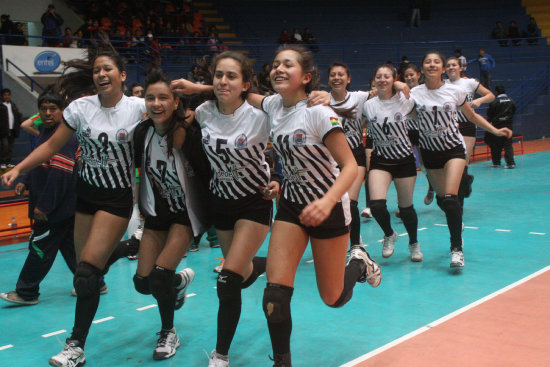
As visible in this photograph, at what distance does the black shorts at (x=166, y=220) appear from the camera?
429 centimetres

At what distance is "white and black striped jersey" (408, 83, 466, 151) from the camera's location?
655 centimetres

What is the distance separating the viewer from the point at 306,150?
377 centimetres

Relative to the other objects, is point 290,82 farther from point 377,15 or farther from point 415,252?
point 377,15

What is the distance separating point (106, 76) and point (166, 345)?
2.04 metres

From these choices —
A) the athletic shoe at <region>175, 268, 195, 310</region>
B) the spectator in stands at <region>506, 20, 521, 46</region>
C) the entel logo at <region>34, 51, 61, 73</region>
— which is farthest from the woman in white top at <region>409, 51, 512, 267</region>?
the spectator in stands at <region>506, 20, 521, 46</region>

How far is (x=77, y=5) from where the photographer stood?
2203 cm

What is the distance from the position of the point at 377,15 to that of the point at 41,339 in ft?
80.2

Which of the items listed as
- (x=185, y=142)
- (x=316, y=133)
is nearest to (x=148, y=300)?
(x=185, y=142)

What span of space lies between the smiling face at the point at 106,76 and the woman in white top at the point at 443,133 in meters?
3.60

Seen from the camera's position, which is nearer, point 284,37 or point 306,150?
point 306,150

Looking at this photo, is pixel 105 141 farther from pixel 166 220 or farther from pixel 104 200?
pixel 166 220

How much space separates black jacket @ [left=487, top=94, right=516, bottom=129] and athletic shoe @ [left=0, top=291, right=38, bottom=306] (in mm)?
12421

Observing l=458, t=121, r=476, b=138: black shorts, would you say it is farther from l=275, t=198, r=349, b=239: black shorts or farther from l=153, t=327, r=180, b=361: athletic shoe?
l=153, t=327, r=180, b=361: athletic shoe

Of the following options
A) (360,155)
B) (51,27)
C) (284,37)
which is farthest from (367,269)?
(284,37)
